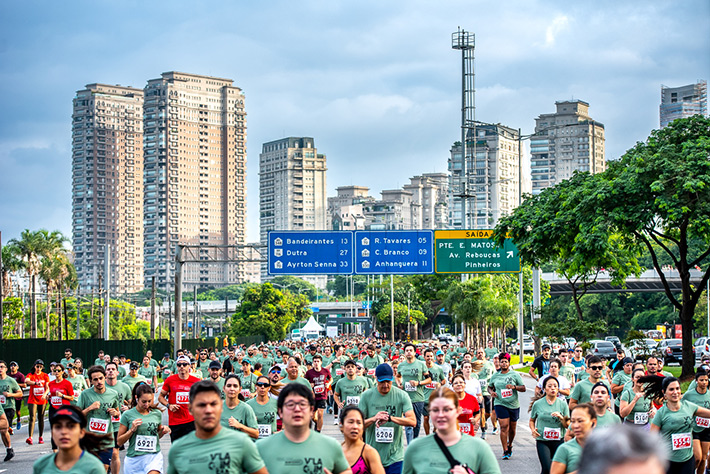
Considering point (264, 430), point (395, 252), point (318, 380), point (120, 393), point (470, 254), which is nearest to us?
point (264, 430)

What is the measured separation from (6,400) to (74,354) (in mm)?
23098

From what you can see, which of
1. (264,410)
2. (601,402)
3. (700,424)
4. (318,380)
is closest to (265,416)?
(264,410)

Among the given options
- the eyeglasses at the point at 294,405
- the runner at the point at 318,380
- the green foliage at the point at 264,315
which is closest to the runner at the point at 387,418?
the eyeglasses at the point at 294,405

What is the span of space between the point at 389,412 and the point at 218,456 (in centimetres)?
488

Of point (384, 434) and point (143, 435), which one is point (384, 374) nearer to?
point (384, 434)

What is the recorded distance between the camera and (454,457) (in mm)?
6047

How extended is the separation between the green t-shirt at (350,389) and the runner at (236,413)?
3985 mm

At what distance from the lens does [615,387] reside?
49.3 ft

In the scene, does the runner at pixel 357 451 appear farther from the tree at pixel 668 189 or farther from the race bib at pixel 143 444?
the tree at pixel 668 189

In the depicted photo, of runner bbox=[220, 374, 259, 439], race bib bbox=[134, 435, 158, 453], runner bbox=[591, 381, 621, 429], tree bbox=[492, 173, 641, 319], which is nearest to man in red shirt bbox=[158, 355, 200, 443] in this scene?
race bib bbox=[134, 435, 158, 453]

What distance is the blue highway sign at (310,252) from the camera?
124ft

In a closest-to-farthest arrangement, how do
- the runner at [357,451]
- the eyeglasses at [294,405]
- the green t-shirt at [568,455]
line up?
the eyeglasses at [294,405], the runner at [357,451], the green t-shirt at [568,455]

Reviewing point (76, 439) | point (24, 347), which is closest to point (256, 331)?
point (24, 347)

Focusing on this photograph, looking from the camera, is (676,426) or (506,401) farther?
(506,401)
